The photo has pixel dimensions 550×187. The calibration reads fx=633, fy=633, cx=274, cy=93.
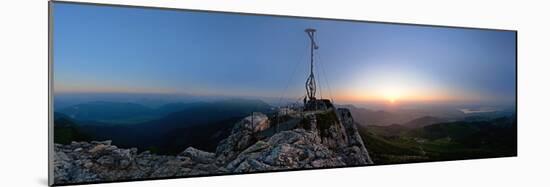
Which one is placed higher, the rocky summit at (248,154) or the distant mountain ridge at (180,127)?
the distant mountain ridge at (180,127)

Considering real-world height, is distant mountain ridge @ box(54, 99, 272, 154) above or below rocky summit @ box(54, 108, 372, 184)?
above

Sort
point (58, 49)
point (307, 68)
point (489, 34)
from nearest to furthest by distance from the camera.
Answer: point (58, 49), point (307, 68), point (489, 34)

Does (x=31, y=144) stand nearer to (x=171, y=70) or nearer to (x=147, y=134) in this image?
(x=147, y=134)

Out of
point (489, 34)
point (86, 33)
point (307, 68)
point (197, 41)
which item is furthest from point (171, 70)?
point (489, 34)

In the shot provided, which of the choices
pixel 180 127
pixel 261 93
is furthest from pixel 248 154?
pixel 180 127
